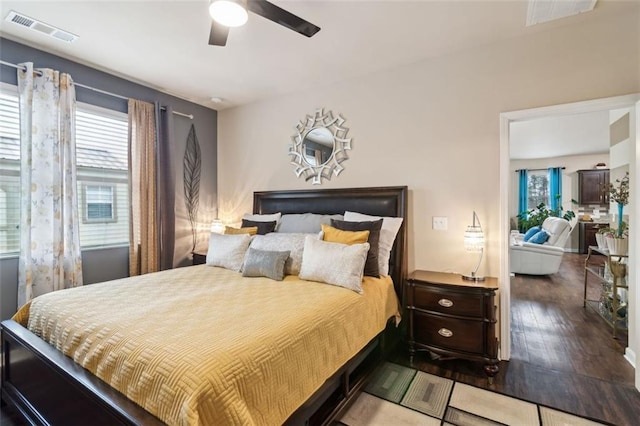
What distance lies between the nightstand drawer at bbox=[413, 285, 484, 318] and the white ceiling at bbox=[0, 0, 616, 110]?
202cm

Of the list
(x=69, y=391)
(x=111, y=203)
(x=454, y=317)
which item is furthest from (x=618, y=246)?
(x=111, y=203)

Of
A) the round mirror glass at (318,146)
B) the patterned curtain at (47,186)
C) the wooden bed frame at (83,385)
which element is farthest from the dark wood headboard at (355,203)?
the patterned curtain at (47,186)

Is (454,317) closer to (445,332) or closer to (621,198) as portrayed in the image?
(445,332)

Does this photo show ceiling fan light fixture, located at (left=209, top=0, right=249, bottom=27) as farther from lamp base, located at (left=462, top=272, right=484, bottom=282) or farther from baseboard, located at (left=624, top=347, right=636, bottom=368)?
baseboard, located at (left=624, top=347, right=636, bottom=368)

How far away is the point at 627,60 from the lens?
216cm

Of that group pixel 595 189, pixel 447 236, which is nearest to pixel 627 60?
pixel 447 236

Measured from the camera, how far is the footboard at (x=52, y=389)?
1208mm

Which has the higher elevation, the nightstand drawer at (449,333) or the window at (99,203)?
the window at (99,203)

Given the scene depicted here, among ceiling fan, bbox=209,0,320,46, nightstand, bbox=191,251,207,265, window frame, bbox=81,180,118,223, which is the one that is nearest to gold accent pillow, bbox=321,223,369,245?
ceiling fan, bbox=209,0,320,46

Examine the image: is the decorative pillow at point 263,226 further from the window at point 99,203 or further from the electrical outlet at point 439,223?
the electrical outlet at point 439,223

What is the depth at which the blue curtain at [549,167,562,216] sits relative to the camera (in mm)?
8414

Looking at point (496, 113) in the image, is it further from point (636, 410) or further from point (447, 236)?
point (636, 410)

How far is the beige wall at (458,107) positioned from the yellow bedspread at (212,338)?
109 cm

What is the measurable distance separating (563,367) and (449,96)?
240cm
